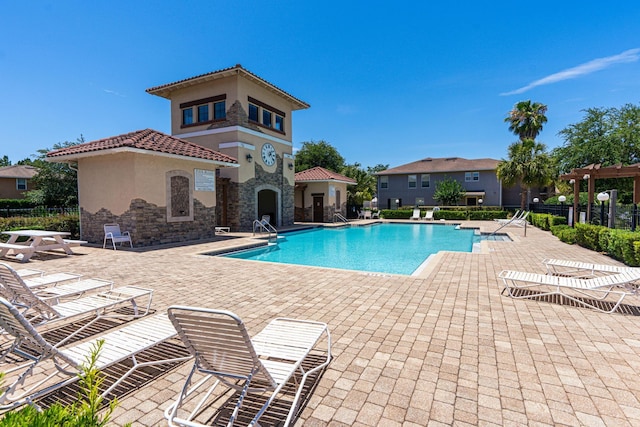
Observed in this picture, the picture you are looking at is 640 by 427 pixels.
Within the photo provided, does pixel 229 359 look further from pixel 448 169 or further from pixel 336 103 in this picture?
pixel 448 169

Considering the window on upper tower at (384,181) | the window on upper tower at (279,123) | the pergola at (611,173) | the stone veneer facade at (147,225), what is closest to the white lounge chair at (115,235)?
the stone veneer facade at (147,225)

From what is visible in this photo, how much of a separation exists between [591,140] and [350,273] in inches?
1411

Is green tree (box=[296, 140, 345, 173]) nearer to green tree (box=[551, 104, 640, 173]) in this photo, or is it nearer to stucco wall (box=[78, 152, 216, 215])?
green tree (box=[551, 104, 640, 173])

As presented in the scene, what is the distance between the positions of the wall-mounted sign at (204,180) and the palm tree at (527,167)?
23787 millimetres

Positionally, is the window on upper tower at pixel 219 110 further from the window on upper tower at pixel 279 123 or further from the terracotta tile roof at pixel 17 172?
the terracotta tile roof at pixel 17 172

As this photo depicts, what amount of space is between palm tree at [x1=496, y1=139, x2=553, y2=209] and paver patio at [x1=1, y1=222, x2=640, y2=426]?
882 inches

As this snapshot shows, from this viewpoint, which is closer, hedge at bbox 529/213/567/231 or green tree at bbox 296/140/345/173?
hedge at bbox 529/213/567/231

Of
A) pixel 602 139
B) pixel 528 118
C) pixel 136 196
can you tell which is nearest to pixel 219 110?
pixel 136 196

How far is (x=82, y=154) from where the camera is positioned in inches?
465

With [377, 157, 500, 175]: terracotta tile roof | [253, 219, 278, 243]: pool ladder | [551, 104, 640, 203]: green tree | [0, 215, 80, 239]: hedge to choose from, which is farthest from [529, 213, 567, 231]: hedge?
[0, 215, 80, 239]: hedge

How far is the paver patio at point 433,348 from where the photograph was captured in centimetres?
255

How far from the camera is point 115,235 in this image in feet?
37.7

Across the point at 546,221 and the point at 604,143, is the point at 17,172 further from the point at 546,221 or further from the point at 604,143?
the point at 604,143

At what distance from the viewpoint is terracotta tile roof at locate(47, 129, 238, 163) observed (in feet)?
37.1
